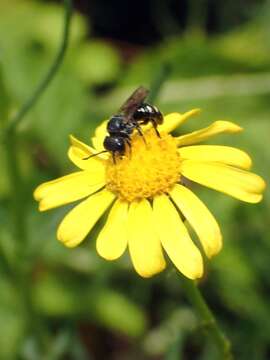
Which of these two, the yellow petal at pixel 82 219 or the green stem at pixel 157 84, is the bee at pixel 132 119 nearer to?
the yellow petal at pixel 82 219

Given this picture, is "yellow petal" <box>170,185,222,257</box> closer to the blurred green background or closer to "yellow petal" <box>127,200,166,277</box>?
"yellow petal" <box>127,200,166,277</box>

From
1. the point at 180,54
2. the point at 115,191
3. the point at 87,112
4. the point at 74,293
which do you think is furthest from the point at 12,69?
the point at 115,191

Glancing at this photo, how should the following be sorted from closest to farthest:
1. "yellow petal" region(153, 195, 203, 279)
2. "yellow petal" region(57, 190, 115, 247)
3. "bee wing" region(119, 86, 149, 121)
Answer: "yellow petal" region(153, 195, 203, 279)
"yellow petal" region(57, 190, 115, 247)
"bee wing" region(119, 86, 149, 121)

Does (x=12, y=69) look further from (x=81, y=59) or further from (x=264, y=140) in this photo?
(x=264, y=140)

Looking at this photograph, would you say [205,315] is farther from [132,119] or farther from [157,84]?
[157,84]

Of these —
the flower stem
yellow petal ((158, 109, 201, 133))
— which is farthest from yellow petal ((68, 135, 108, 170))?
the flower stem

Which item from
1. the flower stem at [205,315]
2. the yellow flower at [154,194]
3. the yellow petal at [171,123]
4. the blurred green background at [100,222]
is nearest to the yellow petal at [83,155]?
the yellow flower at [154,194]

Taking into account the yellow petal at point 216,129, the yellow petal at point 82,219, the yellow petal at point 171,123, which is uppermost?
the yellow petal at point 171,123
